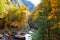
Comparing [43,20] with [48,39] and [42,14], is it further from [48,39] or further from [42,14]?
[48,39]

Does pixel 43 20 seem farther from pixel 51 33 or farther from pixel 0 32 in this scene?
pixel 0 32

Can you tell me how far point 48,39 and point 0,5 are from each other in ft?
15.1

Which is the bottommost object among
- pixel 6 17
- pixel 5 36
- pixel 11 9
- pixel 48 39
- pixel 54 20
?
pixel 48 39

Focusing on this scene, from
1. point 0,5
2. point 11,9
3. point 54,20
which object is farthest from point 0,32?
point 54,20

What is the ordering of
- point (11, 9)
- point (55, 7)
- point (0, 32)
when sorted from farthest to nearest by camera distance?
point (11, 9) < point (0, 32) < point (55, 7)

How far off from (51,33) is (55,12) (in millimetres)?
1171

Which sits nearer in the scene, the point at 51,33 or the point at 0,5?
the point at 51,33

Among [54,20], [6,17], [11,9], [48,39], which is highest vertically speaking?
[11,9]

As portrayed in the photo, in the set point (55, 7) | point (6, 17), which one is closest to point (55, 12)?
point (55, 7)

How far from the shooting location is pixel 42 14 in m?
10.6

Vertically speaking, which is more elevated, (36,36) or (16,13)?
(16,13)

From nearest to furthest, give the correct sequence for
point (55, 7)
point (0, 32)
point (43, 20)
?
point (55, 7) → point (43, 20) → point (0, 32)

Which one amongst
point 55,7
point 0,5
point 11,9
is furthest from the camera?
point 11,9

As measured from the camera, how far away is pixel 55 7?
9797 millimetres
